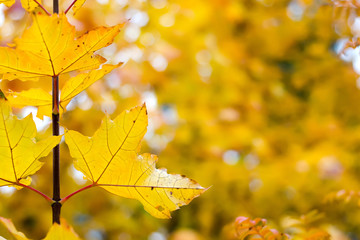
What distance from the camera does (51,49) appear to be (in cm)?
37

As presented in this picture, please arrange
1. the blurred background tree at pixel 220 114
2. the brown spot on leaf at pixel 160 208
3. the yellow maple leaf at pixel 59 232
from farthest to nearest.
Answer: the blurred background tree at pixel 220 114, the brown spot on leaf at pixel 160 208, the yellow maple leaf at pixel 59 232

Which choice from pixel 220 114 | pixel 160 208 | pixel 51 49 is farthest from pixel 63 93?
pixel 220 114

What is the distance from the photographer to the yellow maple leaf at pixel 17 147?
0.37 meters

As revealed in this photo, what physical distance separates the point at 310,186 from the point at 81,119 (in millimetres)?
1008

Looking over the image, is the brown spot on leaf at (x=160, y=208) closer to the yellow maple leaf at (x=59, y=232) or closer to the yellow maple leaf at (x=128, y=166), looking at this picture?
the yellow maple leaf at (x=128, y=166)

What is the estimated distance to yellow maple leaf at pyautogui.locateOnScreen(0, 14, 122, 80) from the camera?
1.16 feet

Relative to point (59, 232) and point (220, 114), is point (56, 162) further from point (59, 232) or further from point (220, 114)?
point (220, 114)

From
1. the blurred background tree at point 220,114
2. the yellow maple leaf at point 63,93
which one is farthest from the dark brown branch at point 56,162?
the blurred background tree at point 220,114

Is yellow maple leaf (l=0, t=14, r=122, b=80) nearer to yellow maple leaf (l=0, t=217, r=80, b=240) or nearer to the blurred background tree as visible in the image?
yellow maple leaf (l=0, t=217, r=80, b=240)

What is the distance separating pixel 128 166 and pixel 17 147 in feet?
0.36

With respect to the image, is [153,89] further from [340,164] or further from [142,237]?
[340,164]

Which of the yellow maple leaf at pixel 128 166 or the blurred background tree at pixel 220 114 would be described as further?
the blurred background tree at pixel 220 114

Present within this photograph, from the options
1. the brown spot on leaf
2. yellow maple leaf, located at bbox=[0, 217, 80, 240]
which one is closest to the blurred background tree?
the brown spot on leaf

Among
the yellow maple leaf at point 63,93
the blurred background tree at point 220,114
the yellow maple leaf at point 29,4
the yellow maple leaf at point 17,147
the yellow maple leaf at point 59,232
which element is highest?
the blurred background tree at point 220,114
